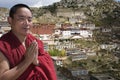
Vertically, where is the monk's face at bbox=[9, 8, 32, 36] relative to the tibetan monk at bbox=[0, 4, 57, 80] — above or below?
above

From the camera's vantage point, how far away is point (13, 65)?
138 centimetres

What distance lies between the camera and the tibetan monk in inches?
53.6

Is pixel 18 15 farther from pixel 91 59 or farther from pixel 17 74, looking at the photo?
pixel 91 59

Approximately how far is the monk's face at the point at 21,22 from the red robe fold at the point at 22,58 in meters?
0.03

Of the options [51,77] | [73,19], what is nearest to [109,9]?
[73,19]

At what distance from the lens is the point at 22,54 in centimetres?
141

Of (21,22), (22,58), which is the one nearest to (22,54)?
(22,58)

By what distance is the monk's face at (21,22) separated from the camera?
4.73ft

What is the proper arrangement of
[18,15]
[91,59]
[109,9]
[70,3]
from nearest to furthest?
[18,15] < [91,59] < [109,9] < [70,3]

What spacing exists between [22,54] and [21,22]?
0.13m

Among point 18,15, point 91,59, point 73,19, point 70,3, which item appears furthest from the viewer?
point 70,3

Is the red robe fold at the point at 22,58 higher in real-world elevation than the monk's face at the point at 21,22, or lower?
lower

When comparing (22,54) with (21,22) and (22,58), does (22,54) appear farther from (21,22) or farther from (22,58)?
(21,22)

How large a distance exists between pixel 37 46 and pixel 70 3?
41.1 m
